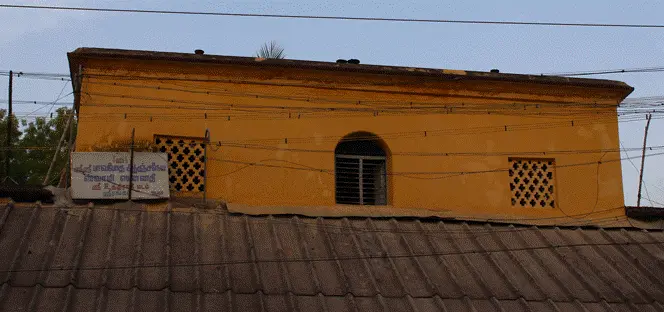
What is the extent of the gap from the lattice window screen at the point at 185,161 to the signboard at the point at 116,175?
1.83 feet

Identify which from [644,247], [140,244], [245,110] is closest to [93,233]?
[140,244]

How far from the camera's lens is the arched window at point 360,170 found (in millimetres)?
13633

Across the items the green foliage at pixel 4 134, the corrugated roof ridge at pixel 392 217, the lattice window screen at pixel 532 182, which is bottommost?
the corrugated roof ridge at pixel 392 217

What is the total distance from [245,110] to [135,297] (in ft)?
16.3

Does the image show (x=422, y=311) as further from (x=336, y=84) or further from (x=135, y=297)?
(x=336, y=84)

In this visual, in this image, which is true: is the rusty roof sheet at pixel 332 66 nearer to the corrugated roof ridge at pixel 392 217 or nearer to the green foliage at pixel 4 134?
the corrugated roof ridge at pixel 392 217

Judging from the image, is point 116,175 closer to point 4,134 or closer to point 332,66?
point 332,66

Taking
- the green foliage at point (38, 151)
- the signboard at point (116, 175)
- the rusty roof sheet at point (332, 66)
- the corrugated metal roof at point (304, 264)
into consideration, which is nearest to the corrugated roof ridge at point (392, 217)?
the corrugated metal roof at point (304, 264)

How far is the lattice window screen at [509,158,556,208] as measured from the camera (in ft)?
46.0

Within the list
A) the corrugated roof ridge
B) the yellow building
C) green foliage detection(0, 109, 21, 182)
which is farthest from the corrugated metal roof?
green foliage detection(0, 109, 21, 182)

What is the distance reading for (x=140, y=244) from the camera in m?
10.1

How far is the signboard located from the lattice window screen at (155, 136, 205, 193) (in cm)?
56

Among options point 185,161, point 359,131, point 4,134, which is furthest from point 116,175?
point 4,134

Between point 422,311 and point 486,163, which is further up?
point 486,163
